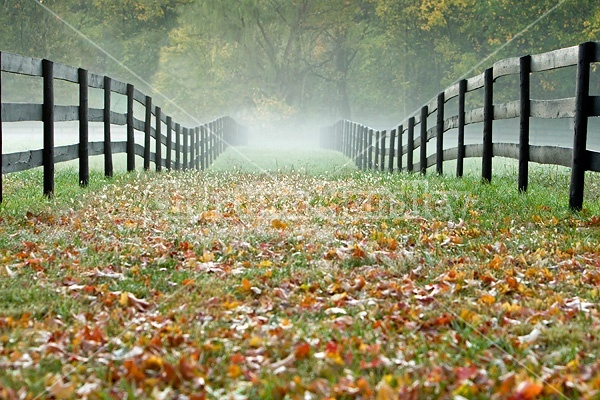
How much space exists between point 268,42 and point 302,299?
39.3 meters

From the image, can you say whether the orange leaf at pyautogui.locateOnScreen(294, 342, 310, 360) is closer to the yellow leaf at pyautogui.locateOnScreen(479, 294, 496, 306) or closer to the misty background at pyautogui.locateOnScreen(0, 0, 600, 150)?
the yellow leaf at pyautogui.locateOnScreen(479, 294, 496, 306)

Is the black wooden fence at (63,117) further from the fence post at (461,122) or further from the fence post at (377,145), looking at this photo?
the fence post at (377,145)

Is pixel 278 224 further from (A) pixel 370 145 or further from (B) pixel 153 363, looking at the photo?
(A) pixel 370 145

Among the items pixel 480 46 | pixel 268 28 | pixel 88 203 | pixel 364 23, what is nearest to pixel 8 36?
pixel 268 28

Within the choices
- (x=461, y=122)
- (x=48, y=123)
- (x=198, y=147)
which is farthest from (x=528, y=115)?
(x=198, y=147)

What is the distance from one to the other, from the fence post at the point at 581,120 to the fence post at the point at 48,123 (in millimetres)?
6144

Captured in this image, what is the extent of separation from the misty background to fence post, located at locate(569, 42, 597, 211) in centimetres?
3133

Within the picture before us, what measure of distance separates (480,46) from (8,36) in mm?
→ 27586

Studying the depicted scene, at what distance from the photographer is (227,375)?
3.57 m

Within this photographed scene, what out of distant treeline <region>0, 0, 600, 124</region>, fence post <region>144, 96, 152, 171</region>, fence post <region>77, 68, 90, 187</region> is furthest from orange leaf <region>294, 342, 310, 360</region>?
distant treeline <region>0, 0, 600, 124</region>

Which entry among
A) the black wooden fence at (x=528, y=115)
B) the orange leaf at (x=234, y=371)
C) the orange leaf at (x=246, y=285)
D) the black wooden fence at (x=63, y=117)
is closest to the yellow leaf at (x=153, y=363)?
the orange leaf at (x=234, y=371)

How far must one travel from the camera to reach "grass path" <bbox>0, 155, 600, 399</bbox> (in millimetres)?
3490

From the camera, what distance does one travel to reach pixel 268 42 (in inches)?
1698

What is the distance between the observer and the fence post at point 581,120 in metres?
7.89
